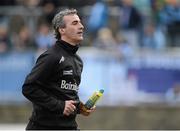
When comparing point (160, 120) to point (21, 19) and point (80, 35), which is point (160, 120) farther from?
point (80, 35)

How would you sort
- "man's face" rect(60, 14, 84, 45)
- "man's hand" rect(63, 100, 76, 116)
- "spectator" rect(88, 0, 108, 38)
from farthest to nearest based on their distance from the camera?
"spectator" rect(88, 0, 108, 38) → "man's face" rect(60, 14, 84, 45) → "man's hand" rect(63, 100, 76, 116)

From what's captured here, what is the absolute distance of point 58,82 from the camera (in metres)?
7.44

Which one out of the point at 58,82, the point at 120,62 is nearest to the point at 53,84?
the point at 58,82

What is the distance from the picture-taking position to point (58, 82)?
293 inches

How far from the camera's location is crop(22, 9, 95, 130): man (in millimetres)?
7320

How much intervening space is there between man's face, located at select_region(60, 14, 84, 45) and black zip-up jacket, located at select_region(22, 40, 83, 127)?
0.19 feet

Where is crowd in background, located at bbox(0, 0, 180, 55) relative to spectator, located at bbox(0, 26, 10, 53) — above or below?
above

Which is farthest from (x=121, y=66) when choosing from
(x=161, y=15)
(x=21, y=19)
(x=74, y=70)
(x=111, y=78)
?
(x=74, y=70)

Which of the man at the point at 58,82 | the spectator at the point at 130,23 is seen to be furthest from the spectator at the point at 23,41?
the man at the point at 58,82

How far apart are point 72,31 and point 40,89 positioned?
25.4 inches

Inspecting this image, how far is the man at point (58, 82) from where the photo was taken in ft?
24.0

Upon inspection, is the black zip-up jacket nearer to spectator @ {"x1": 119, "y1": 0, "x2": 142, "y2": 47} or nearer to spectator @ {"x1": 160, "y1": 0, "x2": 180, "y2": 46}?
spectator @ {"x1": 160, "y1": 0, "x2": 180, "y2": 46}

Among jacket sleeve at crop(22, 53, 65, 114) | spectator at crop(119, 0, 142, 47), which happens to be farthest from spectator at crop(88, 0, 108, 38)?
jacket sleeve at crop(22, 53, 65, 114)

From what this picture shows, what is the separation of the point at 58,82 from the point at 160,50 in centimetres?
823
